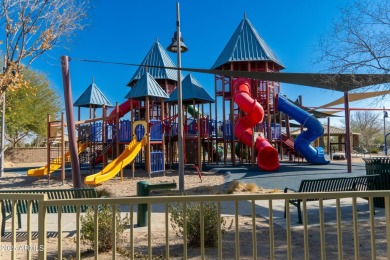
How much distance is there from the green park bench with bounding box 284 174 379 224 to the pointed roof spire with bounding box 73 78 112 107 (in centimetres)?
1825

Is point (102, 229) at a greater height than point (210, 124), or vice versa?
point (210, 124)

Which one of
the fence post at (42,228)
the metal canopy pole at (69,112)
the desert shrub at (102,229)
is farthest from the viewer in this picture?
the metal canopy pole at (69,112)

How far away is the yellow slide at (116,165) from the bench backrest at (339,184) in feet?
26.1

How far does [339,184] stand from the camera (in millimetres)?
6656

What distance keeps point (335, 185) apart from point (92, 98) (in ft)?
62.6

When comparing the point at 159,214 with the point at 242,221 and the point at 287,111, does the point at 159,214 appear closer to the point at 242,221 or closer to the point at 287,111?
the point at 242,221

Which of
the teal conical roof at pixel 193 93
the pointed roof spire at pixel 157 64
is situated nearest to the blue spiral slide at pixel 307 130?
the teal conical roof at pixel 193 93

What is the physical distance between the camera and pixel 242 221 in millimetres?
5910

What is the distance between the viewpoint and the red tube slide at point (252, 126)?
15406mm

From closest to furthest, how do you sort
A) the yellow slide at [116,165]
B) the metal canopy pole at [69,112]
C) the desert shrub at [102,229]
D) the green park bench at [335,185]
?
the desert shrub at [102,229], the green park bench at [335,185], the metal canopy pole at [69,112], the yellow slide at [116,165]

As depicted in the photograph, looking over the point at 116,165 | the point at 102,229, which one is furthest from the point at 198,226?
the point at 116,165

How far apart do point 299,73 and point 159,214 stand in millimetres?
4966

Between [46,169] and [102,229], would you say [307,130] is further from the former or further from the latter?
[102,229]

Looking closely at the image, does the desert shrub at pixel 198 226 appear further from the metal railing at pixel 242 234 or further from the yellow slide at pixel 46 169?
the yellow slide at pixel 46 169
